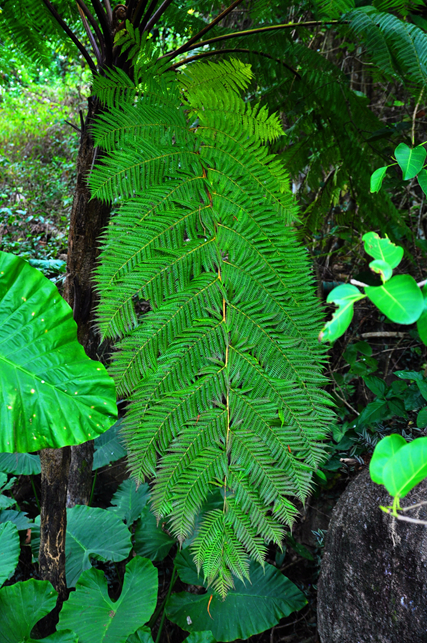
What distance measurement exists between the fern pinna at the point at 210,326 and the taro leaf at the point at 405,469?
1.56 feet

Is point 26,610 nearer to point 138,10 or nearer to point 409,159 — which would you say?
point 409,159

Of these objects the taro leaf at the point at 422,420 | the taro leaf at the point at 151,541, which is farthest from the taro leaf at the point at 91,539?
the taro leaf at the point at 422,420

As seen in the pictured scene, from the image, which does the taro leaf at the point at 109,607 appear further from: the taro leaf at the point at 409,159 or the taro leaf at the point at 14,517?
the taro leaf at the point at 409,159

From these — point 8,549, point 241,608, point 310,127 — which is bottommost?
point 241,608

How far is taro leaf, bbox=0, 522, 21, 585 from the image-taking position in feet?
5.58

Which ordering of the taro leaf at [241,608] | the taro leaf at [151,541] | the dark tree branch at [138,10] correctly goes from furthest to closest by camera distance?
the taro leaf at [151,541]
the taro leaf at [241,608]
the dark tree branch at [138,10]

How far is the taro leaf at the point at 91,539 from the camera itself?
1.96 meters

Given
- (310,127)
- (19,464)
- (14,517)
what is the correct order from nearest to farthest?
1. (310,127)
2. (14,517)
3. (19,464)

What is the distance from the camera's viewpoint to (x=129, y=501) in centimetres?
242

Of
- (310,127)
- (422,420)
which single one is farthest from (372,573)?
(310,127)

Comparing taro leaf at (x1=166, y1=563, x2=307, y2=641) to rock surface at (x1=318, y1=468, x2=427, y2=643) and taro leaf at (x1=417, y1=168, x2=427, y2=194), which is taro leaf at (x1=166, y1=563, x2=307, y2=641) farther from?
taro leaf at (x1=417, y1=168, x2=427, y2=194)

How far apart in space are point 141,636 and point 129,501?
88cm

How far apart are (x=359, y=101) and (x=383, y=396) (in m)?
1.24

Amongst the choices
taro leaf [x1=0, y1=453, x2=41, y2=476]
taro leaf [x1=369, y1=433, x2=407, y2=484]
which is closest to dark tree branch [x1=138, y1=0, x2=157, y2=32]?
taro leaf [x1=369, y1=433, x2=407, y2=484]
